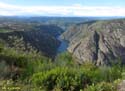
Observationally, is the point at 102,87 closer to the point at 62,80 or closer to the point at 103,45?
the point at 62,80

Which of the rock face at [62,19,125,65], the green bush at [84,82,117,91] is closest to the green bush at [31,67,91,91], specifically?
the green bush at [84,82,117,91]

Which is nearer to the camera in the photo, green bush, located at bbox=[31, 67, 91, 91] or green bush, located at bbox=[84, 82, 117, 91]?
green bush, located at bbox=[84, 82, 117, 91]

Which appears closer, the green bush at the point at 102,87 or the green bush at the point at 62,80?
the green bush at the point at 102,87

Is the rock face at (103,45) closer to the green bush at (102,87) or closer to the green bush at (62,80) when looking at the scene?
the green bush at (62,80)

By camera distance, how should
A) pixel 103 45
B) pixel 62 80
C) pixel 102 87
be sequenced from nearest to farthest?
pixel 102 87, pixel 62 80, pixel 103 45

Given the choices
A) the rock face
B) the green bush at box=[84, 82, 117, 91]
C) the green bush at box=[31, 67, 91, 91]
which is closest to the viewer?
the green bush at box=[84, 82, 117, 91]

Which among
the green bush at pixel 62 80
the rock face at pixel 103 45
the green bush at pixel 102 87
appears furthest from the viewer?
the rock face at pixel 103 45

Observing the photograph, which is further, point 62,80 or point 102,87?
point 62,80

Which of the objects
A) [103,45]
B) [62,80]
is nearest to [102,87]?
[62,80]

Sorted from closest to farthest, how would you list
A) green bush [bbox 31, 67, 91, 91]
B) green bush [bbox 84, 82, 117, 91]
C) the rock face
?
green bush [bbox 84, 82, 117, 91] → green bush [bbox 31, 67, 91, 91] → the rock face

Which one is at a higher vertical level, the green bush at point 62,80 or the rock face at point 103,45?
the green bush at point 62,80

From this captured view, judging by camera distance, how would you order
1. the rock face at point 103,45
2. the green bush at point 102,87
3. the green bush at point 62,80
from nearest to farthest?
1. the green bush at point 102,87
2. the green bush at point 62,80
3. the rock face at point 103,45

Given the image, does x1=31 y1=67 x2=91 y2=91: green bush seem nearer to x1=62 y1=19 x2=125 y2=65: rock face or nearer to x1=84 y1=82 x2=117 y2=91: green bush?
x1=84 y1=82 x2=117 y2=91: green bush

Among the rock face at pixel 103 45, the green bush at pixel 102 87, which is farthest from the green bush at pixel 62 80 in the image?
the rock face at pixel 103 45
